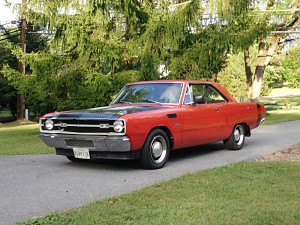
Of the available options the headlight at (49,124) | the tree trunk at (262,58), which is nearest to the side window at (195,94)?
the headlight at (49,124)

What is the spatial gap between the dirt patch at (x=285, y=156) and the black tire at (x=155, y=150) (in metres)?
2.06

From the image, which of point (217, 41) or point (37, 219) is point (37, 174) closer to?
point (37, 219)

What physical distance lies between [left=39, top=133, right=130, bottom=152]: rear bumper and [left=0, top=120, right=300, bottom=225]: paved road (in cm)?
44

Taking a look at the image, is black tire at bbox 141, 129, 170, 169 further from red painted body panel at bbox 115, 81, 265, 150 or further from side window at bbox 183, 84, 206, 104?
side window at bbox 183, 84, 206, 104

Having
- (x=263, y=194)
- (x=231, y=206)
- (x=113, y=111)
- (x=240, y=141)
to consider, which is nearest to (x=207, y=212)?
(x=231, y=206)

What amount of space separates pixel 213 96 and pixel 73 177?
13.5ft

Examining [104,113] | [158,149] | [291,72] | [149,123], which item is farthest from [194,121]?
[291,72]

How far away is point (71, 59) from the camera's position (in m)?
16.6

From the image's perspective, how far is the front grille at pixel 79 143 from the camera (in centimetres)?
755

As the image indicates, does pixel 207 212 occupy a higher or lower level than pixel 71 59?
lower

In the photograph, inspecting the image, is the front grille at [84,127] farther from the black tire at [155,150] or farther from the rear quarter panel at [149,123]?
the black tire at [155,150]

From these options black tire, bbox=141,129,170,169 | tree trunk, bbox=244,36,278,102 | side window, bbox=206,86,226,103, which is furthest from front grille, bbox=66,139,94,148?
tree trunk, bbox=244,36,278,102

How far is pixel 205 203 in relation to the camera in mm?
5121

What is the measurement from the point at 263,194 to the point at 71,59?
12.3m
